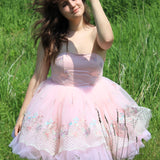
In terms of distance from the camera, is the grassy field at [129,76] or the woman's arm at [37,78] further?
the grassy field at [129,76]

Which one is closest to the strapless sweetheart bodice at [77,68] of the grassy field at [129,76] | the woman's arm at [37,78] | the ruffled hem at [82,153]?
the woman's arm at [37,78]

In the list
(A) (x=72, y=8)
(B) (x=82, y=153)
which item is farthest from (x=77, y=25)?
(B) (x=82, y=153)

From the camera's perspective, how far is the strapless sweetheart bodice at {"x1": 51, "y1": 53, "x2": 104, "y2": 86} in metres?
2.24

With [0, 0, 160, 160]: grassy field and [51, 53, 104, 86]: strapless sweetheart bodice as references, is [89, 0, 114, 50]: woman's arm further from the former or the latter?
[0, 0, 160, 160]: grassy field

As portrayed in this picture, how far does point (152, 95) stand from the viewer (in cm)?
312

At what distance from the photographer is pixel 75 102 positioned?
220 centimetres

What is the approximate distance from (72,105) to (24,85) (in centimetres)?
121

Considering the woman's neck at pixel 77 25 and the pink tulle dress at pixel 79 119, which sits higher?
the woman's neck at pixel 77 25

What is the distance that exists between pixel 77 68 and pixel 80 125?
391 millimetres

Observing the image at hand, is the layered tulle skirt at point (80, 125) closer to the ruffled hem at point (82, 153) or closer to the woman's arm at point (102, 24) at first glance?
the ruffled hem at point (82, 153)

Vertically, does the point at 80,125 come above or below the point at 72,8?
below

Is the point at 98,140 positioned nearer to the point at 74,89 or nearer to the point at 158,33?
the point at 74,89

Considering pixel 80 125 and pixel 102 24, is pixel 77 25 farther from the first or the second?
pixel 80 125

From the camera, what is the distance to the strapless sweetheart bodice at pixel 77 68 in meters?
2.24
